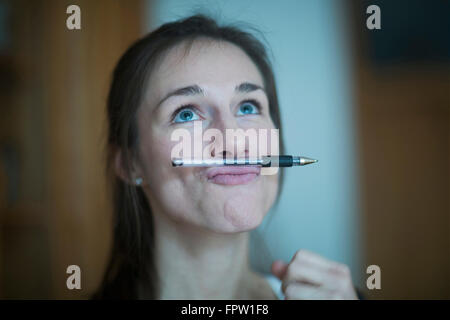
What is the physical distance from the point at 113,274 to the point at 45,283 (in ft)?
0.59

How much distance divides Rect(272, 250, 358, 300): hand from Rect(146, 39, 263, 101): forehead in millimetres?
249

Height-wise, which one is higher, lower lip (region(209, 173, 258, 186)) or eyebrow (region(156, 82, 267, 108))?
eyebrow (region(156, 82, 267, 108))

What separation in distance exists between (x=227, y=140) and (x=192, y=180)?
7cm

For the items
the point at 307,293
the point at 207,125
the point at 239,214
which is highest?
the point at 207,125

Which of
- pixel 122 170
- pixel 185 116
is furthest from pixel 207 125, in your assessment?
pixel 122 170

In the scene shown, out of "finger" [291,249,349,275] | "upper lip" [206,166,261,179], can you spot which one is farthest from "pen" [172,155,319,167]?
"finger" [291,249,349,275]

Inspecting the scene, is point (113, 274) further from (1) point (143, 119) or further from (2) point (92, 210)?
(1) point (143, 119)

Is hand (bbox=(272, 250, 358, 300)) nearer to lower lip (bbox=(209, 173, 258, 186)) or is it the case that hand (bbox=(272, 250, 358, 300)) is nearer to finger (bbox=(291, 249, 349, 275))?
finger (bbox=(291, 249, 349, 275))

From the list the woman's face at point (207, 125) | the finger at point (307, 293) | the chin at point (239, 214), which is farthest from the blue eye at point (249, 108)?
the finger at point (307, 293)

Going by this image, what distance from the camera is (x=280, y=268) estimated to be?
46cm

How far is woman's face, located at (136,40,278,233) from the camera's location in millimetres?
415

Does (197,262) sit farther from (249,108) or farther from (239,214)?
(249,108)

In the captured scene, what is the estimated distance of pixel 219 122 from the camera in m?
0.42

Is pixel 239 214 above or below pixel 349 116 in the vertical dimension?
below
